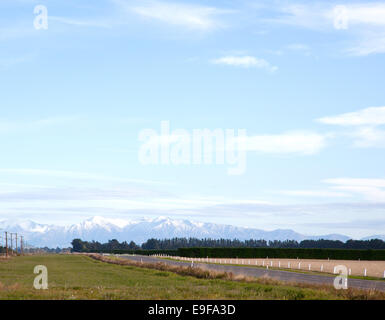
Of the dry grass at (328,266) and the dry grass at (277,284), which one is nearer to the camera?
the dry grass at (277,284)

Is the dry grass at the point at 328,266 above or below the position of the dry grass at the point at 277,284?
below

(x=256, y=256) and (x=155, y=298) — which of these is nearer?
(x=155, y=298)

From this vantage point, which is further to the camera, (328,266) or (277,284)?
(328,266)

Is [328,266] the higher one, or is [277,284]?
[277,284]

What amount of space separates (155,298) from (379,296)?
10409mm

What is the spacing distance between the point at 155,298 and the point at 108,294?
272 cm

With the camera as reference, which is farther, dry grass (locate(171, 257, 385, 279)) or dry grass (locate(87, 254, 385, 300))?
dry grass (locate(171, 257, 385, 279))

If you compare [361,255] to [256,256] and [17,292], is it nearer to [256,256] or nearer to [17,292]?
[256,256]

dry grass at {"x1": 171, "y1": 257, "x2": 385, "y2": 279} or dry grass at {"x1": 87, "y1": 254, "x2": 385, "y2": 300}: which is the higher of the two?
dry grass at {"x1": 87, "y1": 254, "x2": 385, "y2": 300}
